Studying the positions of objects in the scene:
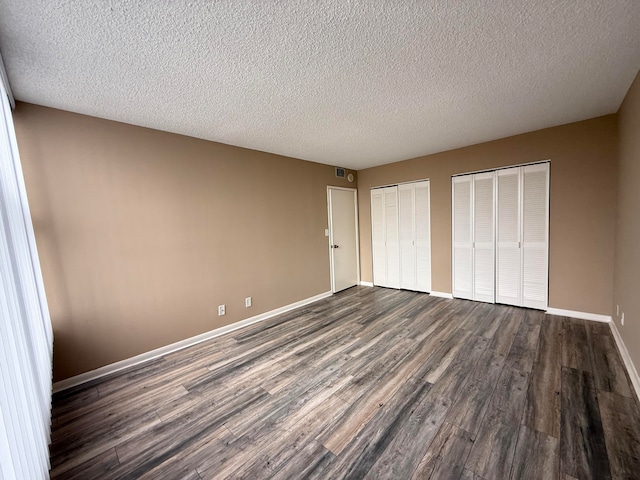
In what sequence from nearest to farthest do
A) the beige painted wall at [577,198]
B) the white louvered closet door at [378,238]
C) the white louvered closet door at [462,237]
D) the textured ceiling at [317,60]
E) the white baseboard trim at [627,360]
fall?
1. the textured ceiling at [317,60]
2. the white baseboard trim at [627,360]
3. the beige painted wall at [577,198]
4. the white louvered closet door at [462,237]
5. the white louvered closet door at [378,238]

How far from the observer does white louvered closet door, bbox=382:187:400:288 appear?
4946mm

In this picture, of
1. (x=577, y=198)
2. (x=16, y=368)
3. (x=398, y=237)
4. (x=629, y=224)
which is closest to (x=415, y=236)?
(x=398, y=237)

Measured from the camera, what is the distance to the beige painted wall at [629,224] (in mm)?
2053

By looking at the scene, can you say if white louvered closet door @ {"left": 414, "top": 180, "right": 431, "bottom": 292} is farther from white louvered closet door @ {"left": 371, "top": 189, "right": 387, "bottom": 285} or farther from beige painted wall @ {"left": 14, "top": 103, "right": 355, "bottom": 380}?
beige painted wall @ {"left": 14, "top": 103, "right": 355, "bottom": 380}

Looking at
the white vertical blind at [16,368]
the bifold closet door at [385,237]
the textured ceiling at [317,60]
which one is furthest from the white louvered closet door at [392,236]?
the white vertical blind at [16,368]

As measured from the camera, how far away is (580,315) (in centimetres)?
324

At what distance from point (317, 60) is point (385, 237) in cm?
386

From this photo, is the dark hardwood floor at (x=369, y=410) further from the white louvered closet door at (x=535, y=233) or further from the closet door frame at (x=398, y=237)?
the closet door frame at (x=398, y=237)

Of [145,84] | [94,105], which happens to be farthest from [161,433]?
[94,105]

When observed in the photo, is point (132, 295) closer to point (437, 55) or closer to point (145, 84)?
point (145, 84)

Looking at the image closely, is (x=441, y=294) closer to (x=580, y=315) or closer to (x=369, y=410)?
(x=580, y=315)

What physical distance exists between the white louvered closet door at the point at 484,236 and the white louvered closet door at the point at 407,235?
102cm

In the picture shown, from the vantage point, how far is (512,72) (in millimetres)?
1979

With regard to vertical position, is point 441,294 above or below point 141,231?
below
